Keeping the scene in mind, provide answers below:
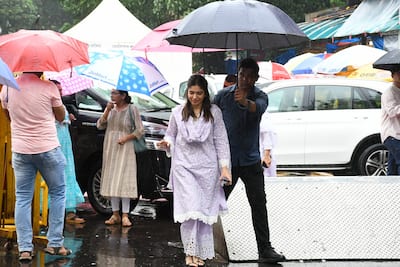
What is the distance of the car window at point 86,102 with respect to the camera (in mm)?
9250

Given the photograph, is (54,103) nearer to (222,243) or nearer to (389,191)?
(222,243)

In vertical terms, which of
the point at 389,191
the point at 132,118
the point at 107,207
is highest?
the point at 132,118

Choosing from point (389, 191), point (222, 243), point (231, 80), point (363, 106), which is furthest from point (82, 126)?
point (363, 106)

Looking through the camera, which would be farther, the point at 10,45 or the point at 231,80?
the point at 231,80

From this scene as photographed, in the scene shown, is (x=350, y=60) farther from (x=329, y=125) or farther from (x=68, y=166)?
(x=68, y=166)

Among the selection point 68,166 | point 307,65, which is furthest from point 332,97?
point 307,65

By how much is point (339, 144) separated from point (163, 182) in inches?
154

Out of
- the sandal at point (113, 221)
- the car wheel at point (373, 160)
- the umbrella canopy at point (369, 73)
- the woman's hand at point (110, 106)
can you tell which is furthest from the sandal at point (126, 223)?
the umbrella canopy at point (369, 73)

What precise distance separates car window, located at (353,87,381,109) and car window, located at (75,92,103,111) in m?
4.66

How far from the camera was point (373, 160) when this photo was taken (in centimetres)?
1159

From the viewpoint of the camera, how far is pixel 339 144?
11.6 m

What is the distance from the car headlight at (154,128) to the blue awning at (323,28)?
13.2 m

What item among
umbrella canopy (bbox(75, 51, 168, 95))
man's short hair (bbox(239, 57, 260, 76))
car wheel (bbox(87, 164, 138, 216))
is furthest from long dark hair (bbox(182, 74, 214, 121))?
car wheel (bbox(87, 164, 138, 216))

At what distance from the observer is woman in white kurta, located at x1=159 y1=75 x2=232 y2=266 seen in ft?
20.2
